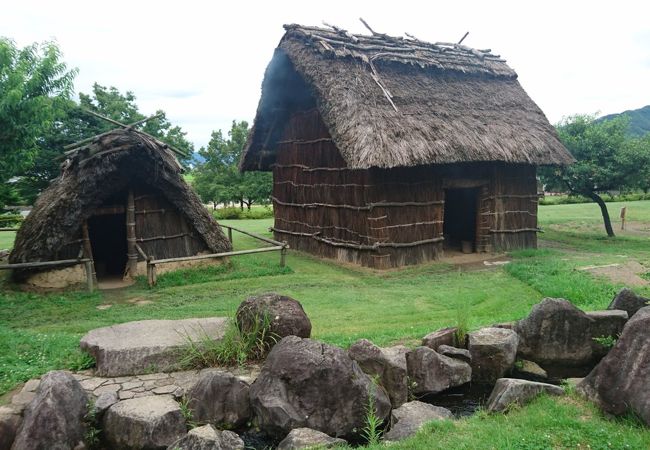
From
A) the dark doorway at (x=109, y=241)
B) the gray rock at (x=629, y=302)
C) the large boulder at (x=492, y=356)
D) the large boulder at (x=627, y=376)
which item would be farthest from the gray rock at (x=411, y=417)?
the dark doorway at (x=109, y=241)

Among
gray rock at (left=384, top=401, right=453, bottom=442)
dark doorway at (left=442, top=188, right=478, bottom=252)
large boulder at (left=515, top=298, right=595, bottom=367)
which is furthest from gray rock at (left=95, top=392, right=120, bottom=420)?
dark doorway at (left=442, top=188, right=478, bottom=252)

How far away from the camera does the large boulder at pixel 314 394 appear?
5082 millimetres

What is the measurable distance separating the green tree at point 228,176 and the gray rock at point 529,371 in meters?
27.0

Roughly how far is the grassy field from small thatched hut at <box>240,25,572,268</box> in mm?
1037

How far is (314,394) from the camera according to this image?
5.19m

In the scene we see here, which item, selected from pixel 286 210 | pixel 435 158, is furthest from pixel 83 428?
pixel 286 210

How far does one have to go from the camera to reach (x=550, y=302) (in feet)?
21.3

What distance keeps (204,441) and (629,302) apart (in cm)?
591

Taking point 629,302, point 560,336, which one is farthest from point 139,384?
point 629,302

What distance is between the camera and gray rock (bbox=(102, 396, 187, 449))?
4711 mm

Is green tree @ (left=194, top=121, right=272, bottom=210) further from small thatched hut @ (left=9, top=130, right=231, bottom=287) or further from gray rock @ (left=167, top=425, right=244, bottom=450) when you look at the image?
gray rock @ (left=167, top=425, right=244, bottom=450)

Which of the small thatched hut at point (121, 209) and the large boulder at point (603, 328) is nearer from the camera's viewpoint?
the large boulder at point (603, 328)

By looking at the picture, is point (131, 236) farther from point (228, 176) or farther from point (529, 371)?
point (228, 176)

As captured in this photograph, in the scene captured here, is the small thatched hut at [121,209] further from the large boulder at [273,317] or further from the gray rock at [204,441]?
the gray rock at [204,441]
